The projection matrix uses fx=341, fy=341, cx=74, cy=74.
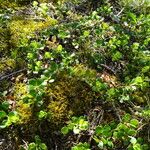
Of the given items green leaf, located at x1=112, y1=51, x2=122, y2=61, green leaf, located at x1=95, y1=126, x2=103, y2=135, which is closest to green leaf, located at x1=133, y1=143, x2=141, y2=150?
green leaf, located at x1=95, y1=126, x2=103, y2=135

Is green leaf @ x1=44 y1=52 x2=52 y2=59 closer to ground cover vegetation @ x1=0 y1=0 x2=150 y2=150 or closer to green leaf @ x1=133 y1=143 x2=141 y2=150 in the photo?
ground cover vegetation @ x1=0 y1=0 x2=150 y2=150

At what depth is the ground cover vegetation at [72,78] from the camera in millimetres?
2791

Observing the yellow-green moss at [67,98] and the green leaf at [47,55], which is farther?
the green leaf at [47,55]

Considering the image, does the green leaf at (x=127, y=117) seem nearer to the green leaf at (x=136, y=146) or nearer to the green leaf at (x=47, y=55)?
the green leaf at (x=136, y=146)

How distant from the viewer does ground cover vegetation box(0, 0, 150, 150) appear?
2.79 meters

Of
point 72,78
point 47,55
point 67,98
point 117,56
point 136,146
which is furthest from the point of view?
point 117,56

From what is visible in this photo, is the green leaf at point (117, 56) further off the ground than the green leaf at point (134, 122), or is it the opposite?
the green leaf at point (117, 56)

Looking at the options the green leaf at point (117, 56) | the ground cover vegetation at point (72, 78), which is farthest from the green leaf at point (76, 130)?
the green leaf at point (117, 56)

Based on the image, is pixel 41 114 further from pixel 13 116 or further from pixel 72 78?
pixel 72 78

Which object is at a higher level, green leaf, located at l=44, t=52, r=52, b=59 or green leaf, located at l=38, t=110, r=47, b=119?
green leaf, located at l=44, t=52, r=52, b=59

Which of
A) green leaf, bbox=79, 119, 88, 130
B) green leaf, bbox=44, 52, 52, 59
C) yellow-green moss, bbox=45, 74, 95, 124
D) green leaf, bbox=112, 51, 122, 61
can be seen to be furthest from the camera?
green leaf, bbox=112, 51, 122, 61

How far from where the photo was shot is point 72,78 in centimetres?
321

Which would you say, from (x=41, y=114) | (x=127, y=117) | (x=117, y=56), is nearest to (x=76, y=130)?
(x=41, y=114)

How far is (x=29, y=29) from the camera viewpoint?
377 cm
